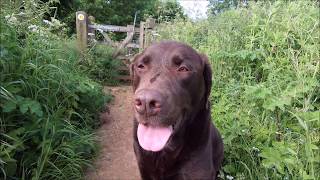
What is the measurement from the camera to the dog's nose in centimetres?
212

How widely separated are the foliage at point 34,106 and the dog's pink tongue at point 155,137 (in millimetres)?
1033

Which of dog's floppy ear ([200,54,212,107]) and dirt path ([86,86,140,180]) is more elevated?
dog's floppy ear ([200,54,212,107])

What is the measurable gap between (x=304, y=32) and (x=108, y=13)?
737 inches

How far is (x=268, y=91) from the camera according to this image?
10.2 ft

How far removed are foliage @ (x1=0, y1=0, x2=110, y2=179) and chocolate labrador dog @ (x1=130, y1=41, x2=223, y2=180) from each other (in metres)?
0.90

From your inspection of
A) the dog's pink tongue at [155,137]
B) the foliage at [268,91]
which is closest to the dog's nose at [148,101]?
the dog's pink tongue at [155,137]

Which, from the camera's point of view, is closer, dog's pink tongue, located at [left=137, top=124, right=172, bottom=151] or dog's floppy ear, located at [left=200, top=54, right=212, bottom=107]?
dog's pink tongue, located at [left=137, top=124, right=172, bottom=151]

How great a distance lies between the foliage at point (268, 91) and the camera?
252 cm

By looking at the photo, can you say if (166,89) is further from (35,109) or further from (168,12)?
(168,12)

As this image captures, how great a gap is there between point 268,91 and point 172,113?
1.21 m

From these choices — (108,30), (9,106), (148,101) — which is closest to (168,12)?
(108,30)

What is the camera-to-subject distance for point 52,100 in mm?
3545

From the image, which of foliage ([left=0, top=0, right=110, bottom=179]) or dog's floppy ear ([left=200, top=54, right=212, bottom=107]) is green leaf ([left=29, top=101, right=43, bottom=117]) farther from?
dog's floppy ear ([left=200, top=54, right=212, bottom=107])


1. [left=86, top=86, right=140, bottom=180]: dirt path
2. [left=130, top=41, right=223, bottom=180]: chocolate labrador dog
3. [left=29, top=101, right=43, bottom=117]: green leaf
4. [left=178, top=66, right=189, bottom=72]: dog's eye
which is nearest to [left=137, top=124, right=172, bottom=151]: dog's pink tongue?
[left=130, top=41, right=223, bottom=180]: chocolate labrador dog
